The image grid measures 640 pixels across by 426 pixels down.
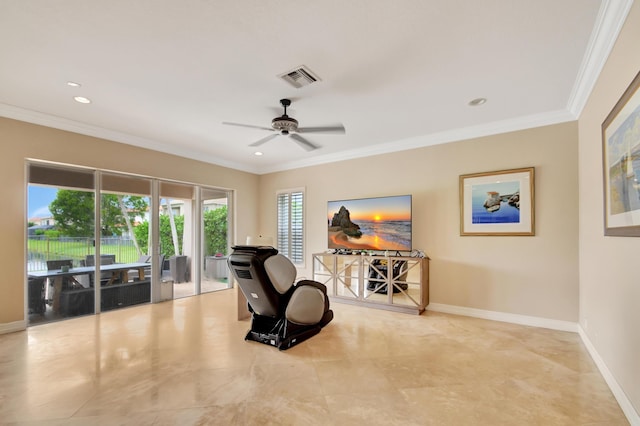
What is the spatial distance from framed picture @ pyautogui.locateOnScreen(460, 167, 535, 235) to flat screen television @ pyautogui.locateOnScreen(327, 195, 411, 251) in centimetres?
84

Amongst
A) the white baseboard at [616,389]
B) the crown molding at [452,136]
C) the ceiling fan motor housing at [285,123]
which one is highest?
the crown molding at [452,136]

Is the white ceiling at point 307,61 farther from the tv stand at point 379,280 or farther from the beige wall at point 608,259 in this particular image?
the tv stand at point 379,280

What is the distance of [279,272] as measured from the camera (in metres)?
3.28

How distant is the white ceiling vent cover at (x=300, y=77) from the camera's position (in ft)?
8.98

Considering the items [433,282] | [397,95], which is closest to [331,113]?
[397,95]

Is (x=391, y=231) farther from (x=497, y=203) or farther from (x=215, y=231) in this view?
(x=215, y=231)

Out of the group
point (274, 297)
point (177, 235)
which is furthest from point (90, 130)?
point (274, 297)

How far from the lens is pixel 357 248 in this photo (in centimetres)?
519

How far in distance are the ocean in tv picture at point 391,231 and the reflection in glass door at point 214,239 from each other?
312cm

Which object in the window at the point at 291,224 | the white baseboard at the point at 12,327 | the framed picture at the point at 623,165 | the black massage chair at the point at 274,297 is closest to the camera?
the framed picture at the point at 623,165

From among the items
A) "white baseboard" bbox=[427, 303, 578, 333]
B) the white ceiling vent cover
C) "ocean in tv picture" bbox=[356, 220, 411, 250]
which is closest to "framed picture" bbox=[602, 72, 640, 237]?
"white baseboard" bbox=[427, 303, 578, 333]

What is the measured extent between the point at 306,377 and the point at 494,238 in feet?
10.5

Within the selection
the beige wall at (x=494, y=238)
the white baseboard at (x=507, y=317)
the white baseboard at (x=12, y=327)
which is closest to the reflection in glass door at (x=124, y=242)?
the white baseboard at (x=12, y=327)

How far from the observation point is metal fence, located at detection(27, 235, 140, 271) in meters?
3.97
